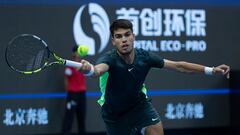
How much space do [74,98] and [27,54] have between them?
16.1 ft

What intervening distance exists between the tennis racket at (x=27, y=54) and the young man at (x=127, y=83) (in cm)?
53

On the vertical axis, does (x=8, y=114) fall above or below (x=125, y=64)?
below

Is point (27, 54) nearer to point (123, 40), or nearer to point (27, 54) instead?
point (27, 54)

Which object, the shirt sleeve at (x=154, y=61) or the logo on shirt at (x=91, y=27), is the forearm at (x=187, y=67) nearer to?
the shirt sleeve at (x=154, y=61)

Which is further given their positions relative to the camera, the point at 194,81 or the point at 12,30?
the point at 194,81

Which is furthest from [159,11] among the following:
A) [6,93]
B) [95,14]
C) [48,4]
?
[6,93]

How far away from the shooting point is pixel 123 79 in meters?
6.06

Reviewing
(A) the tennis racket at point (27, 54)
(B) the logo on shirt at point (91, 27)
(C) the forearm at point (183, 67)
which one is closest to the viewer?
(A) the tennis racket at point (27, 54)

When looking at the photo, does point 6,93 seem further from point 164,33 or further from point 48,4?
point 164,33

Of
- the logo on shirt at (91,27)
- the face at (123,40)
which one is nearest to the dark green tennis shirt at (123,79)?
the face at (123,40)

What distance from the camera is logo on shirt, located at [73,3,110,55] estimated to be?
11.0m

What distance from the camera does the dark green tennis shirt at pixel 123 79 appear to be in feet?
19.8

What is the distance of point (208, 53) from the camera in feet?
39.1

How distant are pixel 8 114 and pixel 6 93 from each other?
0.36 metres
